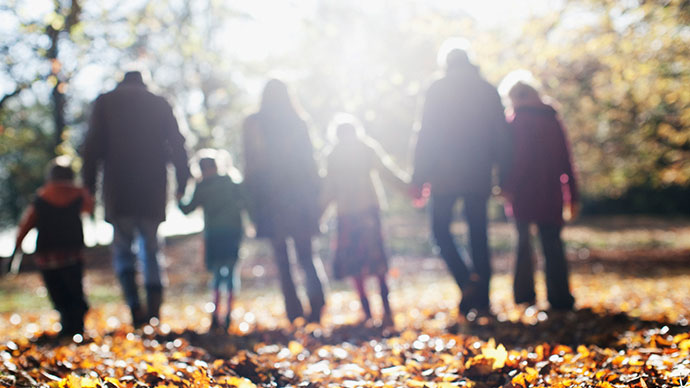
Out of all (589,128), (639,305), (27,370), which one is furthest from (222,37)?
(27,370)

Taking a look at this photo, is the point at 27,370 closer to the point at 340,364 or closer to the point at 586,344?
the point at 340,364

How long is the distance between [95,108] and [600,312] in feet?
15.5

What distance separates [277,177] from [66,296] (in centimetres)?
220

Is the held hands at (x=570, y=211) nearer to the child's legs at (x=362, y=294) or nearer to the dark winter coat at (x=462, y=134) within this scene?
the dark winter coat at (x=462, y=134)

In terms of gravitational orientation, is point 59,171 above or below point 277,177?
above

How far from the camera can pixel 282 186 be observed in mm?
5219

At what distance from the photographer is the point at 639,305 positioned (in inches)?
234

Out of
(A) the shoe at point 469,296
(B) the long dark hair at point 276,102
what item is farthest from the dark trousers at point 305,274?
(A) the shoe at point 469,296

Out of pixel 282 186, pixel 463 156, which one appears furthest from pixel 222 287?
pixel 463 156

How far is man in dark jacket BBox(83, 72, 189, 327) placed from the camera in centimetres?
491

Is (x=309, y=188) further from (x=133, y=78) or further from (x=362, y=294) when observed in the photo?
(x=133, y=78)

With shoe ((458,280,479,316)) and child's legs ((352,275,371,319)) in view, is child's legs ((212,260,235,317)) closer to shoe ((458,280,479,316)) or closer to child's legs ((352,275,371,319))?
child's legs ((352,275,371,319))

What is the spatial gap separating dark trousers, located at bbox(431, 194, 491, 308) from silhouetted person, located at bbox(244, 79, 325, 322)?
114cm

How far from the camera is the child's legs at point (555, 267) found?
5086 mm
